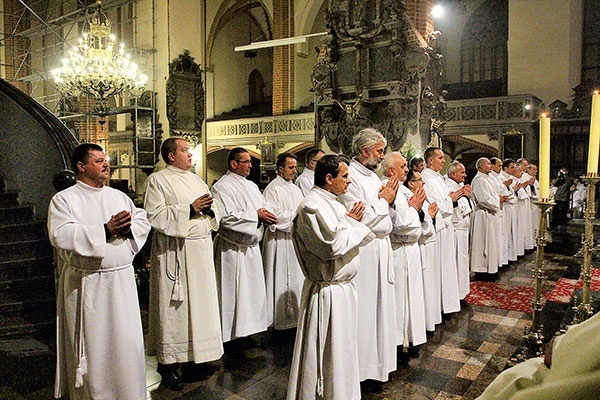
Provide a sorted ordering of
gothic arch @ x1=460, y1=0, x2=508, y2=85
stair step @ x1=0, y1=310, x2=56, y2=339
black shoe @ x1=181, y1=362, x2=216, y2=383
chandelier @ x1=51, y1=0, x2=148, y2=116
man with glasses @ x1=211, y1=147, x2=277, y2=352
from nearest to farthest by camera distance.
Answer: black shoe @ x1=181, y1=362, x2=216, y2=383 < man with glasses @ x1=211, y1=147, x2=277, y2=352 < stair step @ x1=0, y1=310, x2=56, y2=339 < chandelier @ x1=51, y1=0, x2=148, y2=116 < gothic arch @ x1=460, y1=0, x2=508, y2=85

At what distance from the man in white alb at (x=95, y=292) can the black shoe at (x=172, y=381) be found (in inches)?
19.6

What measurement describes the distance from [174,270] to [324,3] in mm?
16022

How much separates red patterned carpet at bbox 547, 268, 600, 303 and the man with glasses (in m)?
4.19

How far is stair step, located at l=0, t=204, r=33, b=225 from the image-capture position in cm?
597

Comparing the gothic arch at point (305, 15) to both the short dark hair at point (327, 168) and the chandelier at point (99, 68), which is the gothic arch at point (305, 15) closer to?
the chandelier at point (99, 68)

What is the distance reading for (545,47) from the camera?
18.5m

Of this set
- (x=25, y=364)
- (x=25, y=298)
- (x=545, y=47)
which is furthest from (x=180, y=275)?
(x=545, y=47)

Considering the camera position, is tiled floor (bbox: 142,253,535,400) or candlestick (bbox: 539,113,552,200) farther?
tiled floor (bbox: 142,253,535,400)

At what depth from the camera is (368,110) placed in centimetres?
894

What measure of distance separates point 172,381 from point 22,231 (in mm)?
3179

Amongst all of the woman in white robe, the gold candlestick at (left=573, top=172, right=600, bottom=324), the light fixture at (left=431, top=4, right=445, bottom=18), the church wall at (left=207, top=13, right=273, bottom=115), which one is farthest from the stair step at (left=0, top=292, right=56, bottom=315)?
the church wall at (left=207, top=13, right=273, bottom=115)

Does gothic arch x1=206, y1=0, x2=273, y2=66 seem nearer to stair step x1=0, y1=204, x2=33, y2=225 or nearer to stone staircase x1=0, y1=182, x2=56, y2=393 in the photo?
stair step x1=0, y1=204, x2=33, y2=225

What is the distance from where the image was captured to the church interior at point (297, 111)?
4.73 m

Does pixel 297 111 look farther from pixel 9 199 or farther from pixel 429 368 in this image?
pixel 429 368
